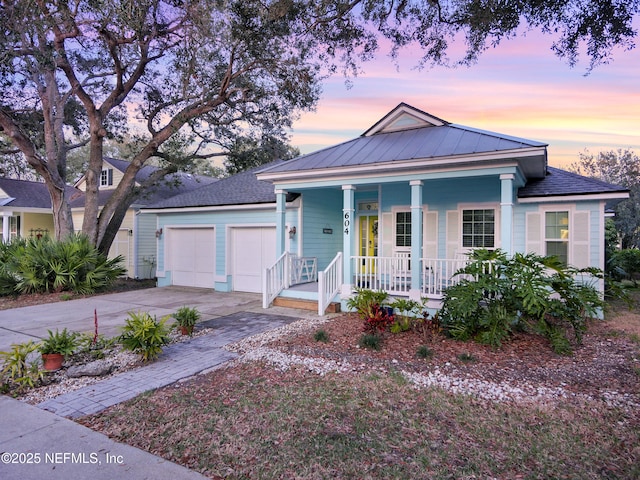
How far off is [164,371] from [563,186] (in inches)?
345

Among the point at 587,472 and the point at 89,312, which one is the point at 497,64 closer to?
the point at 587,472

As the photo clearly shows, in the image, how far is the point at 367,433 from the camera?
133 inches

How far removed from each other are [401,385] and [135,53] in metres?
12.8

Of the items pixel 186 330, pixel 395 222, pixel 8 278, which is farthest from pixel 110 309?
pixel 395 222

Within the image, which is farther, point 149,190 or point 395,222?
point 149,190

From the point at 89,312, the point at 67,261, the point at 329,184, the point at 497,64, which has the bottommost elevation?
the point at 89,312

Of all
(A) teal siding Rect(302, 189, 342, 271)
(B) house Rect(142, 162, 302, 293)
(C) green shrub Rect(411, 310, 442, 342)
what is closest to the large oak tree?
(B) house Rect(142, 162, 302, 293)

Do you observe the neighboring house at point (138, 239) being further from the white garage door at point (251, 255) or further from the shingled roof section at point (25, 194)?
the white garage door at point (251, 255)

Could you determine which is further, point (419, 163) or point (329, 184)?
point (329, 184)

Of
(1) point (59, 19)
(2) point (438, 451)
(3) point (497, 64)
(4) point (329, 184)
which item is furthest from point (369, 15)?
(2) point (438, 451)

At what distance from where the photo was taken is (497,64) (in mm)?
9109

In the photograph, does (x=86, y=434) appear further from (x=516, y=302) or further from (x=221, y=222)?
(x=221, y=222)

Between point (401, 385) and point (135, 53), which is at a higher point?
point (135, 53)

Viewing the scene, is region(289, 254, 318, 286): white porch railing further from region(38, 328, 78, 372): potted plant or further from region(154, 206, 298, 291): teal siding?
region(38, 328, 78, 372): potted plant
